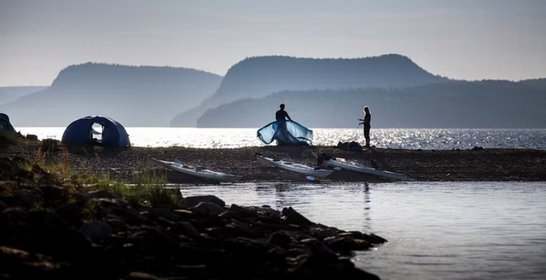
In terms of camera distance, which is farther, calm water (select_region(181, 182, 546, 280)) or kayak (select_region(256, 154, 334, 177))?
kayak (select_region(256, 154, 334, 177))

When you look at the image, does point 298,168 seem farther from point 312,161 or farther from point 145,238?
point 145,238

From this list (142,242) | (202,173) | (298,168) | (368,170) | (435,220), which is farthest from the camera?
(368,170)

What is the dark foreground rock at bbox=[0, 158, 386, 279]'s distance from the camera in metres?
18.3

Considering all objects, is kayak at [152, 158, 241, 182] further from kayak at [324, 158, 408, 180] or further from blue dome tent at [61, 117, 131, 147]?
blue dome tent at [61, 117, 131, 147]

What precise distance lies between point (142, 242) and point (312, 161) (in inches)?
1290

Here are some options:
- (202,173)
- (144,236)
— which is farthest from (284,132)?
(144,236)

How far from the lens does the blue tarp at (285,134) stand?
188 ft

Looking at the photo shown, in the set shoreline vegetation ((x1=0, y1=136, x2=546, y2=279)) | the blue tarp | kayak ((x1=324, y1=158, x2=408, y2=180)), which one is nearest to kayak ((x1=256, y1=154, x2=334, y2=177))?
kayak ((x1=324, y1=158, x2=408, y2=180))

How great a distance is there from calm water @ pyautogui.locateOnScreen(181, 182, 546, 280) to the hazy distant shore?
2.67 metres

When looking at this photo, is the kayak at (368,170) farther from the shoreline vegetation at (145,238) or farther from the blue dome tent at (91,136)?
the shoreline vegetation at (145,238)

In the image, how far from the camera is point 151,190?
26.3 m

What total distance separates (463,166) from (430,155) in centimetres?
309

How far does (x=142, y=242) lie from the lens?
1992 cm

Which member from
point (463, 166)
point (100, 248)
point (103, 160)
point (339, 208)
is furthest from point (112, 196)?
point (463, 166)
